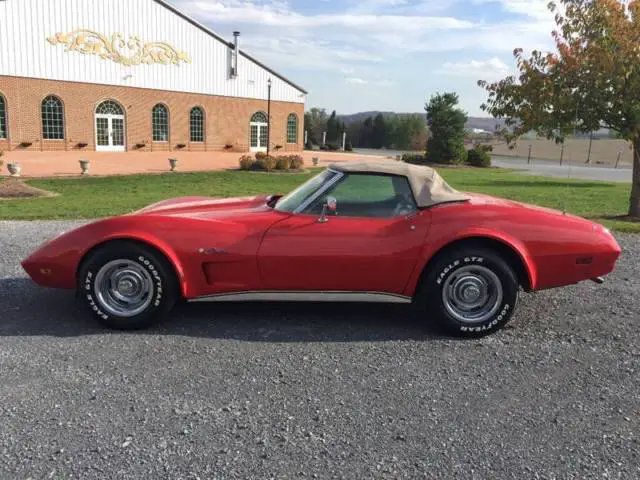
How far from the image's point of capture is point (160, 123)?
38.4 meters

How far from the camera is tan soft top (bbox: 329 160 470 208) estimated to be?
4.52 metres

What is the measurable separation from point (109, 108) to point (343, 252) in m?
34.9

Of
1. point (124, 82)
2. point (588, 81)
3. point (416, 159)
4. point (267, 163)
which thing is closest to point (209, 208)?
point (588, 81)

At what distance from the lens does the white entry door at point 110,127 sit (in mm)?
35219

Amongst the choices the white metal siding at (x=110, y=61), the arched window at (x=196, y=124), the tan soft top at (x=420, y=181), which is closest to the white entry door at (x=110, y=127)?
the white metal siding at (x=110, y=61)

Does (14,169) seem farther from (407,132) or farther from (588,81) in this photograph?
(407,132)

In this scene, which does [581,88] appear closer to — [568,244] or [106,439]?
[568,244]

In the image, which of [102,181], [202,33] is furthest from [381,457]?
[202,33]

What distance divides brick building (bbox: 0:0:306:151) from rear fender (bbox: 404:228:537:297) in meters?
32.4

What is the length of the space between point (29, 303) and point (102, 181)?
51.3 feet

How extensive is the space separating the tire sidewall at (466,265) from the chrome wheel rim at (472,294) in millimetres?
26

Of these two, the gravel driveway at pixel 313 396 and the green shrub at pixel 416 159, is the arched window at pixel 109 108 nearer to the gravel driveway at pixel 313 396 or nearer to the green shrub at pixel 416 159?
the green shrub at pixel 416 159

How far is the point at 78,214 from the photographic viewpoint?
10.7 metres

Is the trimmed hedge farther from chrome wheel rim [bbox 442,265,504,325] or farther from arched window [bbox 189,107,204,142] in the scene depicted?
chrome wheel rim [bbox 442,265,504,325]
